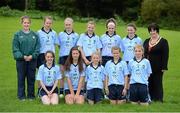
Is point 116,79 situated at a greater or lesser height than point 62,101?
greater

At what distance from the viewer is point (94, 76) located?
11.2m

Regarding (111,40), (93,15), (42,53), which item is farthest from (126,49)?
(93,15)

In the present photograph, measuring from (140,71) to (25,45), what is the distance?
105 inches

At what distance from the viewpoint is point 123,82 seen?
11.2 metres

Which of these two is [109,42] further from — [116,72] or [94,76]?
[94,76]

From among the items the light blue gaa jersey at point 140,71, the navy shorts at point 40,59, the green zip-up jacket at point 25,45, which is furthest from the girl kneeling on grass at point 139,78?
the green zip-up jacket at point 25,45

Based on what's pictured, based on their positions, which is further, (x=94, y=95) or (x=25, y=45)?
(x=25, y=45)

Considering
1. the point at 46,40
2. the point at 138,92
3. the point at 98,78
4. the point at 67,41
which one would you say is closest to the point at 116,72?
the point at 98,78

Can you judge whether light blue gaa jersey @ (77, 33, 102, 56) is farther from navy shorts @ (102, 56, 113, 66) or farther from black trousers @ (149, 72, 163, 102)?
black trousers @ (149, 72, 163, 102)

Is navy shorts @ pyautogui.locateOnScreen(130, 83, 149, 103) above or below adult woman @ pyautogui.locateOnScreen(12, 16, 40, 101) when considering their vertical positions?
below

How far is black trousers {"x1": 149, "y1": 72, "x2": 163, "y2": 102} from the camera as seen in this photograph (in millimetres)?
11680

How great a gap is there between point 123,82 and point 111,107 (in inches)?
38.6

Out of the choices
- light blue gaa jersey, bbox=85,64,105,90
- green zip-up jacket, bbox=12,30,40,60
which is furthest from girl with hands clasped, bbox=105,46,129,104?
green zip-up jacket, bbox=12,30,40,60

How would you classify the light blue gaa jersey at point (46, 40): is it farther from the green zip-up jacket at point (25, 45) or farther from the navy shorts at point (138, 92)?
the navy shorts at point (138, 92)
